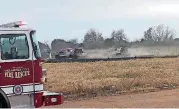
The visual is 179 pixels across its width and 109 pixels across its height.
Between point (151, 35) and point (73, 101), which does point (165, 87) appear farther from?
point (151, 35)

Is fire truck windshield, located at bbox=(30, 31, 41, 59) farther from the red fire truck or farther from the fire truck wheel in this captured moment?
the fire truck wheel

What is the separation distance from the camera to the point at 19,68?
29.7ft

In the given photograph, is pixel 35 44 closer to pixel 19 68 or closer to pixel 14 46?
pixel 14 46

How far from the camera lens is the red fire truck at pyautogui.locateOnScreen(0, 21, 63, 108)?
8.86 meters

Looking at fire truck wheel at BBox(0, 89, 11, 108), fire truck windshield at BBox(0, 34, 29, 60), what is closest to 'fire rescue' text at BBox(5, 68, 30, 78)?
fire truck windshield at BBox(0, 34, 29, 60)

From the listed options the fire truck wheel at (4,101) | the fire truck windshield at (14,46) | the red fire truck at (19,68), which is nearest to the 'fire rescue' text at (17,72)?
the red fire truck at (19,68)

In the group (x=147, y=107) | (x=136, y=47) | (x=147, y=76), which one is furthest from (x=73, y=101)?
(x=136, y=47)

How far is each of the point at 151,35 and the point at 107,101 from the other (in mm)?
72851

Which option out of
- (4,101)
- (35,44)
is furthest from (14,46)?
(4,101)

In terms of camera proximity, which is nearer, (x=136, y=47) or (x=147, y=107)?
(x=147, y=107)

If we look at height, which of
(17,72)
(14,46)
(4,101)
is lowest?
(4,101)

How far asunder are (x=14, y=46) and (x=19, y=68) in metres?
0.50

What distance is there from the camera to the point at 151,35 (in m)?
85.0

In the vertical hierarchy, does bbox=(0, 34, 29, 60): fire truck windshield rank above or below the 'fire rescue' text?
above
